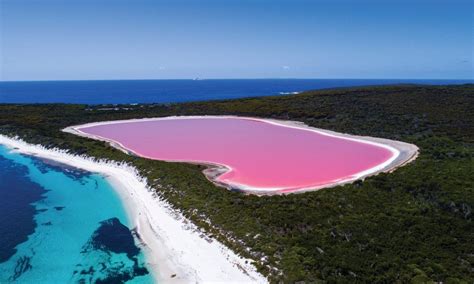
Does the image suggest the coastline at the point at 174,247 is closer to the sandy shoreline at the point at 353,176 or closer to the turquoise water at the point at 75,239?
the turquoise water at the point at 75,239

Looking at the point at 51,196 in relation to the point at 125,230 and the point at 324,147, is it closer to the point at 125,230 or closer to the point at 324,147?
the point at 125,230

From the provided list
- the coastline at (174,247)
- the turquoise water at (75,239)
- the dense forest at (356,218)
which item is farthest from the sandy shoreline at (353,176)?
the turquoise water at (75,239)

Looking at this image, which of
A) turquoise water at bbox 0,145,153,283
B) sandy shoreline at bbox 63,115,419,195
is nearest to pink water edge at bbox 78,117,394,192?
sandy shoreline at bbox 63,115,419,195

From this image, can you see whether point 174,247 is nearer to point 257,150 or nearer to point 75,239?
point 75,239

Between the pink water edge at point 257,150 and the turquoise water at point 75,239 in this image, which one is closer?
the turquoise water at point 75,239

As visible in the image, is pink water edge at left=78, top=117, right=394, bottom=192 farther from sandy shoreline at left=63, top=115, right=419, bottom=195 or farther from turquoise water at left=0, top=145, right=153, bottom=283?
turquoise water at left=0, top=145, right=153, bottom=283

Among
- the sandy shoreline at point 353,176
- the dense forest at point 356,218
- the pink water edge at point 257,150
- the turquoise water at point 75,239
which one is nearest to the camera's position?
the dense forest at point 356,218
